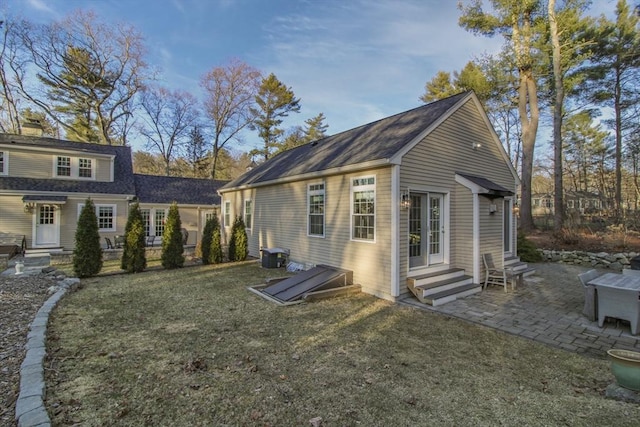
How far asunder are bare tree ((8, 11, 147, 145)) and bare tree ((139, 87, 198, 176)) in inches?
85.9

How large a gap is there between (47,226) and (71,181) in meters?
2.45

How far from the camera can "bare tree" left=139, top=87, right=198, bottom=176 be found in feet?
85.7

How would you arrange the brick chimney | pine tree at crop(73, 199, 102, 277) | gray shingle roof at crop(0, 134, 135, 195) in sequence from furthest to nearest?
the brick chimney
gray shingle roof at crop(0, 134, 135, 195)
pine tree at crop(73, 199, 102, 277)

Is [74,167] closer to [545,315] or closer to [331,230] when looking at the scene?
[331,230]

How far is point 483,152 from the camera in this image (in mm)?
8961

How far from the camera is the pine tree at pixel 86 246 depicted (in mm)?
8500

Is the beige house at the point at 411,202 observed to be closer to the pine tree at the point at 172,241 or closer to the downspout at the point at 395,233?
the downspout at the point at 395,233

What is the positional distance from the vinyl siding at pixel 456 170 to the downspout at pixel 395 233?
198mm

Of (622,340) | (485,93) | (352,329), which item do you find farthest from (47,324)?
(485,93)

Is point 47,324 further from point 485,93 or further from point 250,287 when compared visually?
point 485,93

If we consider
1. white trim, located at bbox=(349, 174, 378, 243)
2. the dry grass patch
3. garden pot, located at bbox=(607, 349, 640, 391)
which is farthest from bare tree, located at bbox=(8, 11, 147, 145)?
garden pot, located at bbox=(607, 349, 640, 391)

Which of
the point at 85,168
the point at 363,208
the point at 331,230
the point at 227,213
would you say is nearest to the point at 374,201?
the point at 363,208

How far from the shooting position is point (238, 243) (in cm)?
1173

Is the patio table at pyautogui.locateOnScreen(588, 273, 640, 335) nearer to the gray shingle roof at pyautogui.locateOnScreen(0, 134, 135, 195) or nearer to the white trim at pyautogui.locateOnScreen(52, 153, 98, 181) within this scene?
the gray shingle roof at pyautogui.locateOnScreen(0, 134, 135, 195)
